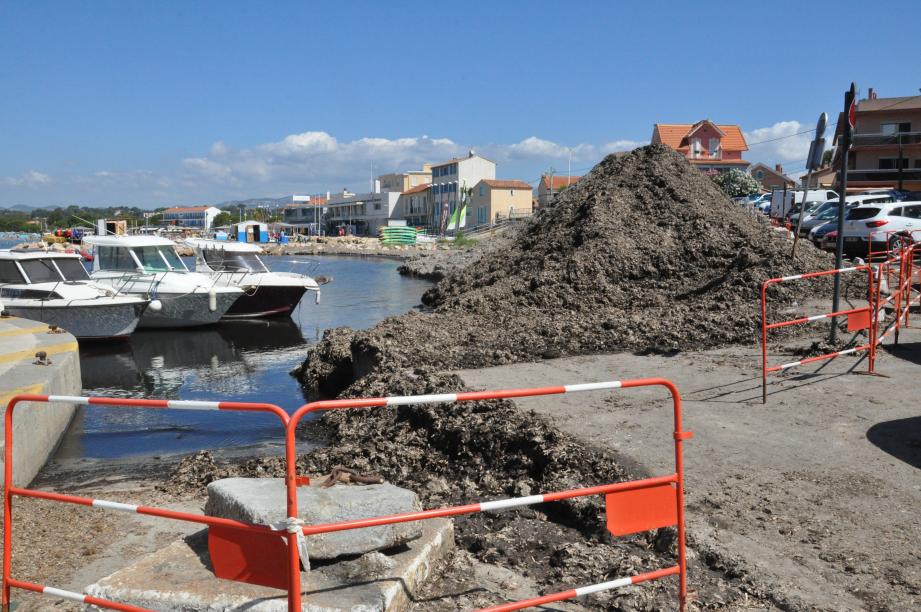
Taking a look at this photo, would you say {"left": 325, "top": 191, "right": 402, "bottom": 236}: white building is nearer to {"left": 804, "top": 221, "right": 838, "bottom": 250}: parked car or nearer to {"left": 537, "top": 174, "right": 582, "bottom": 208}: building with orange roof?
{"left": 537, "top": 174, "right": 582, "bottom": 208}: building with orange roof

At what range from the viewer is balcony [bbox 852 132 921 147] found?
164ft

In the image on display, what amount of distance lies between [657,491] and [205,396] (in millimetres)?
11883

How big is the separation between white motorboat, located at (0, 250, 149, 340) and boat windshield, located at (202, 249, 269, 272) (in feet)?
17.6

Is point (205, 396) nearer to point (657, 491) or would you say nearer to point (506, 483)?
point (506, 483)

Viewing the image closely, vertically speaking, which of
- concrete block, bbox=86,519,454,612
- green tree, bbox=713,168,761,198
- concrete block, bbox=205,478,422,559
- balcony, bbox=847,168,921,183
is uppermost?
balcony, bbox=847,168,921,183

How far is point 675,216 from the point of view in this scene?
1795 centimetres

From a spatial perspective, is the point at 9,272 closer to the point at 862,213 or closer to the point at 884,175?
the point at 862,213

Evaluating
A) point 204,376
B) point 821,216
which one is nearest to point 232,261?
point 204,376

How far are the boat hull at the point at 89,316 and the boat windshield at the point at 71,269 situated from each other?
149cm

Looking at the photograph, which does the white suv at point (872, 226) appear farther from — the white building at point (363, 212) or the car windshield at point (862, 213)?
the white building at point (363, 212)

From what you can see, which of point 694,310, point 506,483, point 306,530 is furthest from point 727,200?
point 306,530

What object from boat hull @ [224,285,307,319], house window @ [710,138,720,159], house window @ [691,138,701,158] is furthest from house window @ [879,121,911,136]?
boat hull @ [224,285,307,319]

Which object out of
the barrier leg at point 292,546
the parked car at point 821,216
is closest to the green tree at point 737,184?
the parked car at point 821,216

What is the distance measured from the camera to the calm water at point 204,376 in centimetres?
1035
